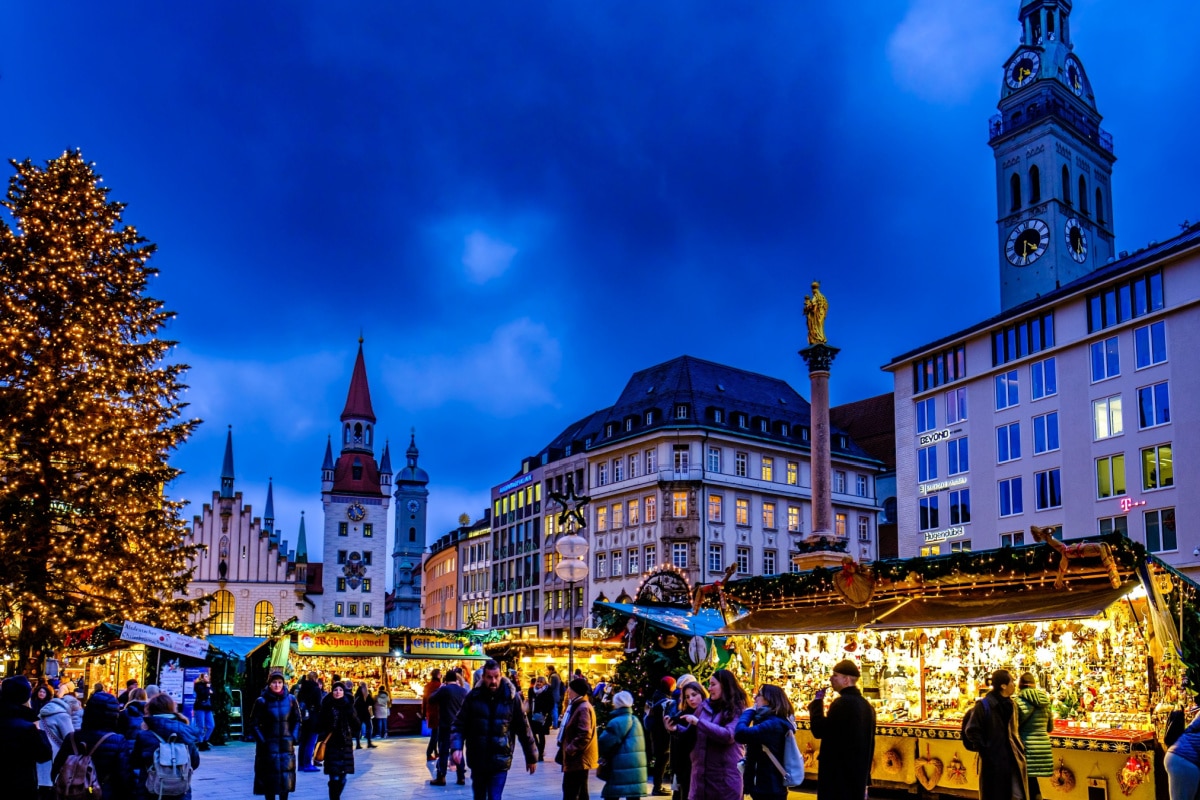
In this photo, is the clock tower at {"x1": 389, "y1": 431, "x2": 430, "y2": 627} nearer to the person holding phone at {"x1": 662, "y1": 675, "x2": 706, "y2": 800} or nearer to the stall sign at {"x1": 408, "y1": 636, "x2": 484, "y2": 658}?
the stall sign at {"x1": 408, "y1": 636, "x2": 484, "y2": 658}

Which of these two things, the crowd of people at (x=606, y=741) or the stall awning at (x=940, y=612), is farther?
the stall awning at (x=940, y=612)

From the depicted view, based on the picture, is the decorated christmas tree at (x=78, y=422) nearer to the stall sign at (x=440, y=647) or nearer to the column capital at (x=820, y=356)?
the stall sign at (x=440, y=647)

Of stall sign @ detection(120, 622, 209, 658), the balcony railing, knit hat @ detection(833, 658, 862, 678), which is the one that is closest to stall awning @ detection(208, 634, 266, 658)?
stall sign @ detection(120, 622, 209, 658)

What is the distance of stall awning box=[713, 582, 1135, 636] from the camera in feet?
42.5

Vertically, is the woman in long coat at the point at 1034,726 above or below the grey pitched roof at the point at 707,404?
below

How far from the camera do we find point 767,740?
8086mm

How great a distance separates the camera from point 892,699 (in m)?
16.6

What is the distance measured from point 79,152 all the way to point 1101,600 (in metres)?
22.7

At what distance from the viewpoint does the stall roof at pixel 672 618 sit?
63.7 ft

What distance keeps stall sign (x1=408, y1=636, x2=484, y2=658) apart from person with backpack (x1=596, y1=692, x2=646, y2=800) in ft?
73.6

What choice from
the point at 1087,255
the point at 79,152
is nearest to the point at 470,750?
the point at 79,152

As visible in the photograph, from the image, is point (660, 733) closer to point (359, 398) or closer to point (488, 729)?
point (488, 729)

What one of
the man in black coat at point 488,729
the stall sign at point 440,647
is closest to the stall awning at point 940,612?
the man in black coat at point 488,729

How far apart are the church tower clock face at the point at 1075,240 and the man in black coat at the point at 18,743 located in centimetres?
7754
